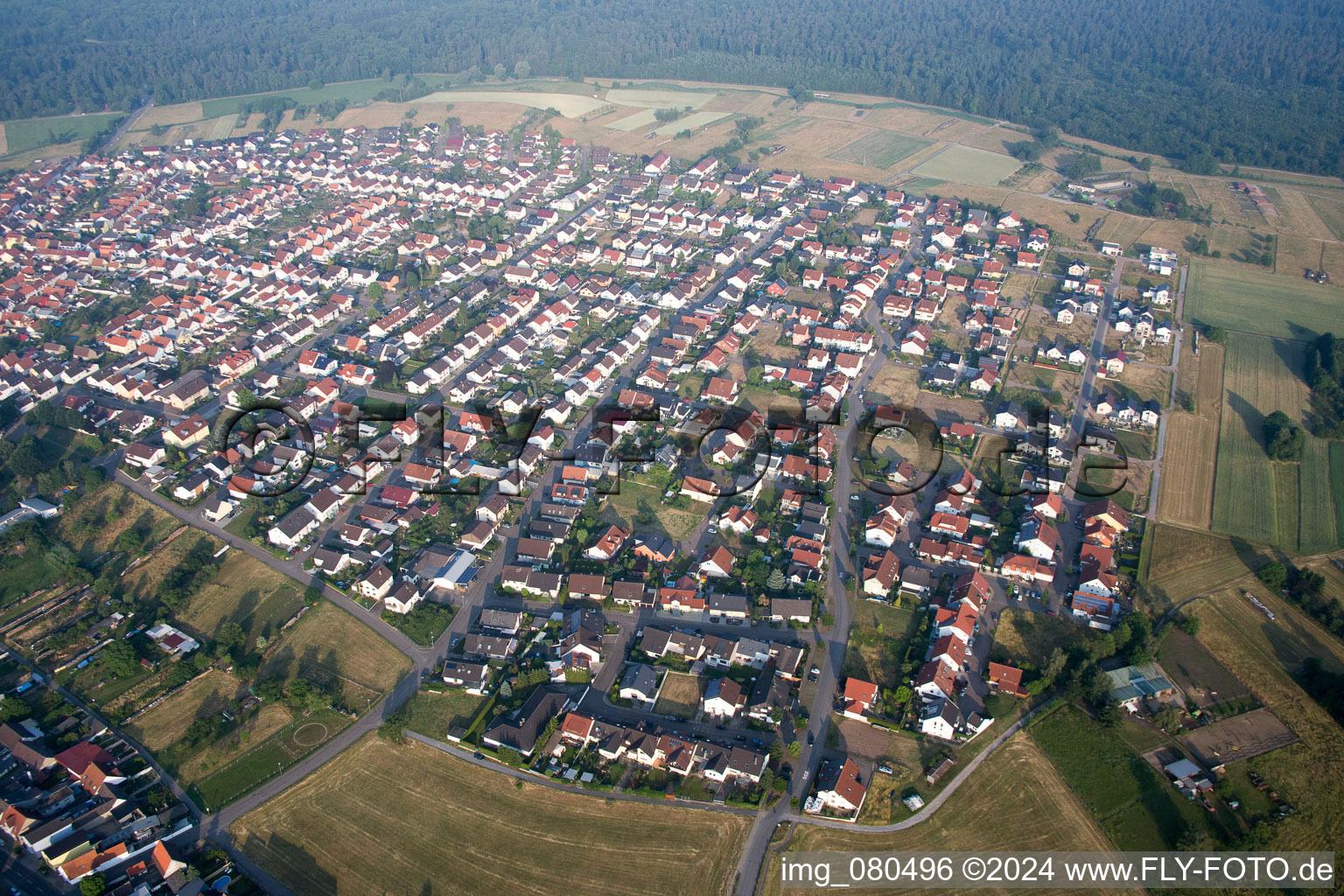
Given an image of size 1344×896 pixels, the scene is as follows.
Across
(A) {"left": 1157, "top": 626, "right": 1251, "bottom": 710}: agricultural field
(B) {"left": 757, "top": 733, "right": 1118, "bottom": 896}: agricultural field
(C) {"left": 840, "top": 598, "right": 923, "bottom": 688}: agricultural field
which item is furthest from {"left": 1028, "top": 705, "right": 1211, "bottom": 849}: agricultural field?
(C) {"left": 840, "top": 598, "right": 923, "bottom": 688}: agricultural field

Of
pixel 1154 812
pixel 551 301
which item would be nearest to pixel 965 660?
pixel 1154 812

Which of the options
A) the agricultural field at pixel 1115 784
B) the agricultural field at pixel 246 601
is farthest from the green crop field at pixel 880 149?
the agricultural field at pixel 246 601

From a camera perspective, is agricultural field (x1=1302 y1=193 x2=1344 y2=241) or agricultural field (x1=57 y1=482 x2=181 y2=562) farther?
agricultural field (x1=1302 y1=193 x2=1344 y2=241)

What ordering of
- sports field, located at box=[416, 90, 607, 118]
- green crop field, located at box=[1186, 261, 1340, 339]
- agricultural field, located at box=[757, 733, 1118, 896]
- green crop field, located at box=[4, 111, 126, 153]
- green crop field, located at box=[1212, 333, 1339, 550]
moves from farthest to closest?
sports field, located at box=[416, 90, 607, 118] → green crop field, located at box=[4, 111, 126, 153] → green crop field, located at box=[1186, 261, 1340, 339] → green crop field, located at box=[1212, 333, 1339, 550] → agricultural field, located at box=[757, 733, 1118, 896]

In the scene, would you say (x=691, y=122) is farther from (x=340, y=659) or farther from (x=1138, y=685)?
(x=1138, y=685)

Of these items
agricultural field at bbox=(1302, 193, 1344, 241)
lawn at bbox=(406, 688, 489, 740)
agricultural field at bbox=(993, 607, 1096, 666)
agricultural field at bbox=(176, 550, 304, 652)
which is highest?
agricultural field at bbox=(1302, 193, 1344, 241)

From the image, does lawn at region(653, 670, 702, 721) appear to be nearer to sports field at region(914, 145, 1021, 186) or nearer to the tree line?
sports field at region(914, 145, 1021, 186)

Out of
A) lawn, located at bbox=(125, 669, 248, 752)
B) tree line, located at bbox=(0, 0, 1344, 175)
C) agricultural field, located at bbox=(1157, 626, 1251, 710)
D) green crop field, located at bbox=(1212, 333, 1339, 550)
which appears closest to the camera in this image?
lawn, located at bbox=(125, 669, 248, 752)
